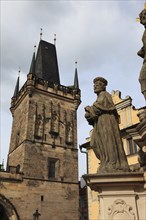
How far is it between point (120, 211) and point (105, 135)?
3.02 ft

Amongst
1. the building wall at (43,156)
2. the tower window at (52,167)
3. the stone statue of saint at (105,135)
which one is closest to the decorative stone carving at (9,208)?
the building wall at (43,156)

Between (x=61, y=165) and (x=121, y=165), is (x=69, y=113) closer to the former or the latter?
(x=61, y=165)

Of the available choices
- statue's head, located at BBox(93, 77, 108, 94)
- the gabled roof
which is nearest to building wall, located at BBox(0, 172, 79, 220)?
the gabled roof

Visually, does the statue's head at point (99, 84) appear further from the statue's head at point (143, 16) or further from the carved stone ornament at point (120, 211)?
the carved stone ornament at point (120, 211)

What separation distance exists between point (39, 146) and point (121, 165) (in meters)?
19.6

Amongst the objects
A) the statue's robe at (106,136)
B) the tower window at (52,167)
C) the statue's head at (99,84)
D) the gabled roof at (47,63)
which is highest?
the gabled roof at (47,63)

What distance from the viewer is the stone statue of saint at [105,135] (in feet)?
10.5

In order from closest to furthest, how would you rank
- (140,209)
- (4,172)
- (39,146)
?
(140,209) → (4,172) → (39,146)

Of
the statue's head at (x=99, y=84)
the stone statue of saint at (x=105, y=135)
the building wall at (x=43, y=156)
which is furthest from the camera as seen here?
the building wall at (x=43, y=156)

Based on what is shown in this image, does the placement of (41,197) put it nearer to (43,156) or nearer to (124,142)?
(43,156)

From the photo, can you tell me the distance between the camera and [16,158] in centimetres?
2295

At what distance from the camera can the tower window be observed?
22.1 meters

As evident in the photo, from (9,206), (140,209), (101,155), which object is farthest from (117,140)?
(9,206)

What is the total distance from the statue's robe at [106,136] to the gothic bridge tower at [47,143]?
17.8 m
